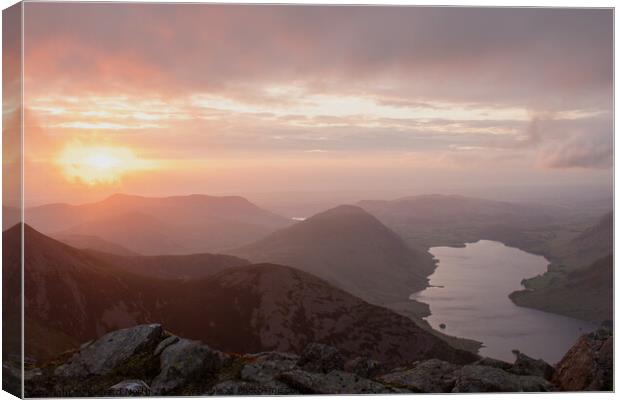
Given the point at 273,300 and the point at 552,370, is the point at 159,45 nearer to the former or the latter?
the point at 552,370


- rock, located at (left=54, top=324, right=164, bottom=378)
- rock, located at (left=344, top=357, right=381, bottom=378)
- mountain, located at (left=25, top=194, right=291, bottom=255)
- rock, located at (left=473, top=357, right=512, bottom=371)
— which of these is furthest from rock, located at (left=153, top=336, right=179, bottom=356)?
mountain, located at (left=25, top=194, right=291, bottom=255)

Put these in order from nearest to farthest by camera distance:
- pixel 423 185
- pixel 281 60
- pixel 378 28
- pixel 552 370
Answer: pixel 552 370 → pixel 378 28 → pixel 281 60 → pixel 423 185

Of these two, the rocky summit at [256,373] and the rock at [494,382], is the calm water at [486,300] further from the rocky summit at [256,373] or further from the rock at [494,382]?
the rock at [494,382]

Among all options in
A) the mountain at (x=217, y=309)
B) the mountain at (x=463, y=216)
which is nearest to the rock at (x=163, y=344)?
the mountain at (x=463, y=216)

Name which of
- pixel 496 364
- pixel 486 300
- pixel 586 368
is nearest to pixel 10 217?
pixel 496 364

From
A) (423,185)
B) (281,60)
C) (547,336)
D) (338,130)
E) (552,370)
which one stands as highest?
(281,60)

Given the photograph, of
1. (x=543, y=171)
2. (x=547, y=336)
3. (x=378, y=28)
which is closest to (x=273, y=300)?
(x=547, y=336)
